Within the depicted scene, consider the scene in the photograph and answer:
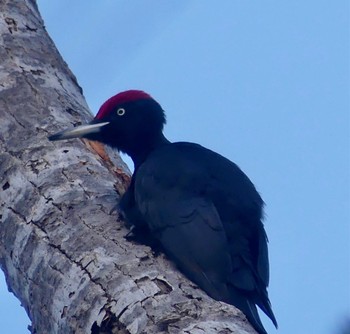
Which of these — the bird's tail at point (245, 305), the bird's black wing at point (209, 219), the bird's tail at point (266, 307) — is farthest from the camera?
the bird's tail at point (266, 307)

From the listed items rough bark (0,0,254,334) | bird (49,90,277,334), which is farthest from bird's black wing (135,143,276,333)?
rough bark (0,0,254,334)

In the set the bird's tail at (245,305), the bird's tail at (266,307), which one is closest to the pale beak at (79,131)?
the bird's tail at (245,305)

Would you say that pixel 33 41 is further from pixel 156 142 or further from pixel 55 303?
pixel 55 303

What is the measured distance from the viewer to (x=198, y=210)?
15.2 ft

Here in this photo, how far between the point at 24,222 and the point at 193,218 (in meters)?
0.80

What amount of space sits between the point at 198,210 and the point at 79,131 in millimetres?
771

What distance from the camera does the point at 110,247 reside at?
404cm

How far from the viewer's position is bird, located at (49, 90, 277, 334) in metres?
4.38

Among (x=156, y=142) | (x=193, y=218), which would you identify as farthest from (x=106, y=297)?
(x=156, y=142)

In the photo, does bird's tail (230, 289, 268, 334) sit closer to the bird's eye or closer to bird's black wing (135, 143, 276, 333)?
bird's black wing (135, 143, 276, 333)

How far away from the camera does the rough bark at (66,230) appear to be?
3.59 meters

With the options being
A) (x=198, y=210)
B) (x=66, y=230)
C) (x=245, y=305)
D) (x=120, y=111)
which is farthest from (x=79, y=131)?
(x=245, y=305)

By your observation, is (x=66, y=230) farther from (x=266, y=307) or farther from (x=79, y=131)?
(x=266, y=307)

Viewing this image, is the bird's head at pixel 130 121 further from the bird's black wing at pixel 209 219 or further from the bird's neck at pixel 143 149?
the bird's black wing at pixel 209 219
